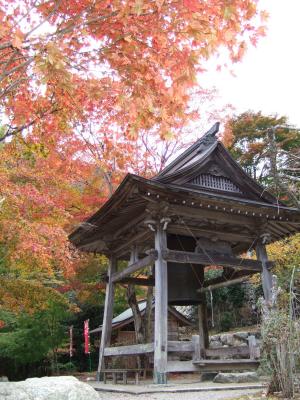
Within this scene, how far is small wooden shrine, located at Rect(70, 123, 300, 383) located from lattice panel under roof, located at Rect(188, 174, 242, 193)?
0.09 ft

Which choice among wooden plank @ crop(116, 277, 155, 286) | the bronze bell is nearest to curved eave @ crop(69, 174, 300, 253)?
wooden plank @ crop(116, 277, 155, 286)

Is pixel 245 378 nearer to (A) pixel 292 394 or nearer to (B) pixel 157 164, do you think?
(A) pixel 292 394

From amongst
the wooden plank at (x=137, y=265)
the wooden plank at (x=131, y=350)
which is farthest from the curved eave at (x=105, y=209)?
the wooden plank at (x=131, y=350)

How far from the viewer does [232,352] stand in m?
9.50

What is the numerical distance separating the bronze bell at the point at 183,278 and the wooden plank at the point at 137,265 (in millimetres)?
1018

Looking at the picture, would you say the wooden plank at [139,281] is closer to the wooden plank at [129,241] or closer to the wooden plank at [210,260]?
the wooden plank at [129,241]

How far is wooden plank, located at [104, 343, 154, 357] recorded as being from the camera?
28.3 ft

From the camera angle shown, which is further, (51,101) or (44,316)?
(44,316)

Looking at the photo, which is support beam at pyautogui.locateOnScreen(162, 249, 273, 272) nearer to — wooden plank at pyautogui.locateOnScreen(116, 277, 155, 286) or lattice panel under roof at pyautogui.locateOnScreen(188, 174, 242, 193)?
lattice panel under roof at pyautogui.locateOnScreen(188, 174, 242, 193)

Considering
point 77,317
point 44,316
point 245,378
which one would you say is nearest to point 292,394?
point 245,378

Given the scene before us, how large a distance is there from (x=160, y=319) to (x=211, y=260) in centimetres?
204

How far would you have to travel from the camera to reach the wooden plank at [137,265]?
8.90 metres

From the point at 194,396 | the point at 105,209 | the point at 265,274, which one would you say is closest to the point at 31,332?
the point at 105,209

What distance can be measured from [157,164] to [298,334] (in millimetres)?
12177
